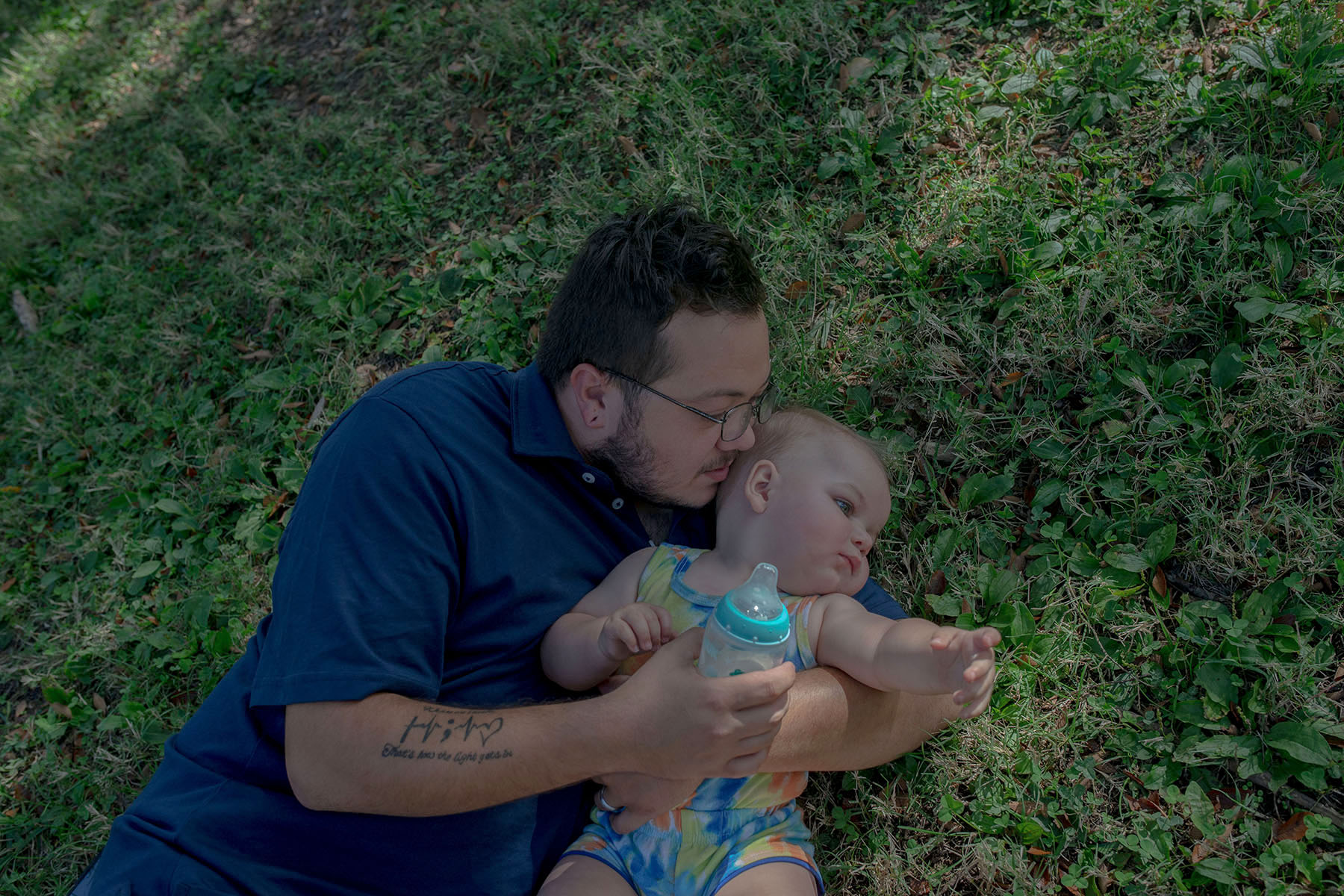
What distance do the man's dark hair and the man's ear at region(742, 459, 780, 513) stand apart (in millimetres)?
427

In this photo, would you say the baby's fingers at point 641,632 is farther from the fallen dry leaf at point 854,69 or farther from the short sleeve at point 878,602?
the fallen dry leaf at point 854,69

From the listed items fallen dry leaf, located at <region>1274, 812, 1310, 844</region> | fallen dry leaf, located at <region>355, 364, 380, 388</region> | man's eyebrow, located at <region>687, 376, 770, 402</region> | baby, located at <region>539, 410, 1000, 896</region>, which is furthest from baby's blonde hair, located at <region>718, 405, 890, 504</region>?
fallen dry leaf, located at <region>355, 364, 380, 388</region>

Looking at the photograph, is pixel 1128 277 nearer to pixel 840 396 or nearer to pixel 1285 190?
pixel 1285 190

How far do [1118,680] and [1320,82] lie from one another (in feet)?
7.62

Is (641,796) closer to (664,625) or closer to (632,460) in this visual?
(664,625)

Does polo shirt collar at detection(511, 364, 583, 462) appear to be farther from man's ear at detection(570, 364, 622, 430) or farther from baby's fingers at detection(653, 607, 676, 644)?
baby's fingers at detection(653, 607, 676, 644)

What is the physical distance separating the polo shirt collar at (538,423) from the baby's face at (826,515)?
658mm

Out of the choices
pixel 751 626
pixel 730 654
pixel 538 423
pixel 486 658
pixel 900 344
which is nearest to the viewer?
pixel 751 626

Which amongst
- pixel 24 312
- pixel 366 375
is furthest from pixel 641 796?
pixel 24 312

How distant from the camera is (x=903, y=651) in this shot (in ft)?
7.39

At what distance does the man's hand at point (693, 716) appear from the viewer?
2127 millimetres

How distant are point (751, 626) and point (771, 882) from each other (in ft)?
2.69

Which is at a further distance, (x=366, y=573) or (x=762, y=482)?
(x=762, y=482)

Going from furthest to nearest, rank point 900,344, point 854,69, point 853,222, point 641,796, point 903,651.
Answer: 1. point 854,69
2. point 853,222
3. point 900,344
4. point 641,796
5. point 903,651
